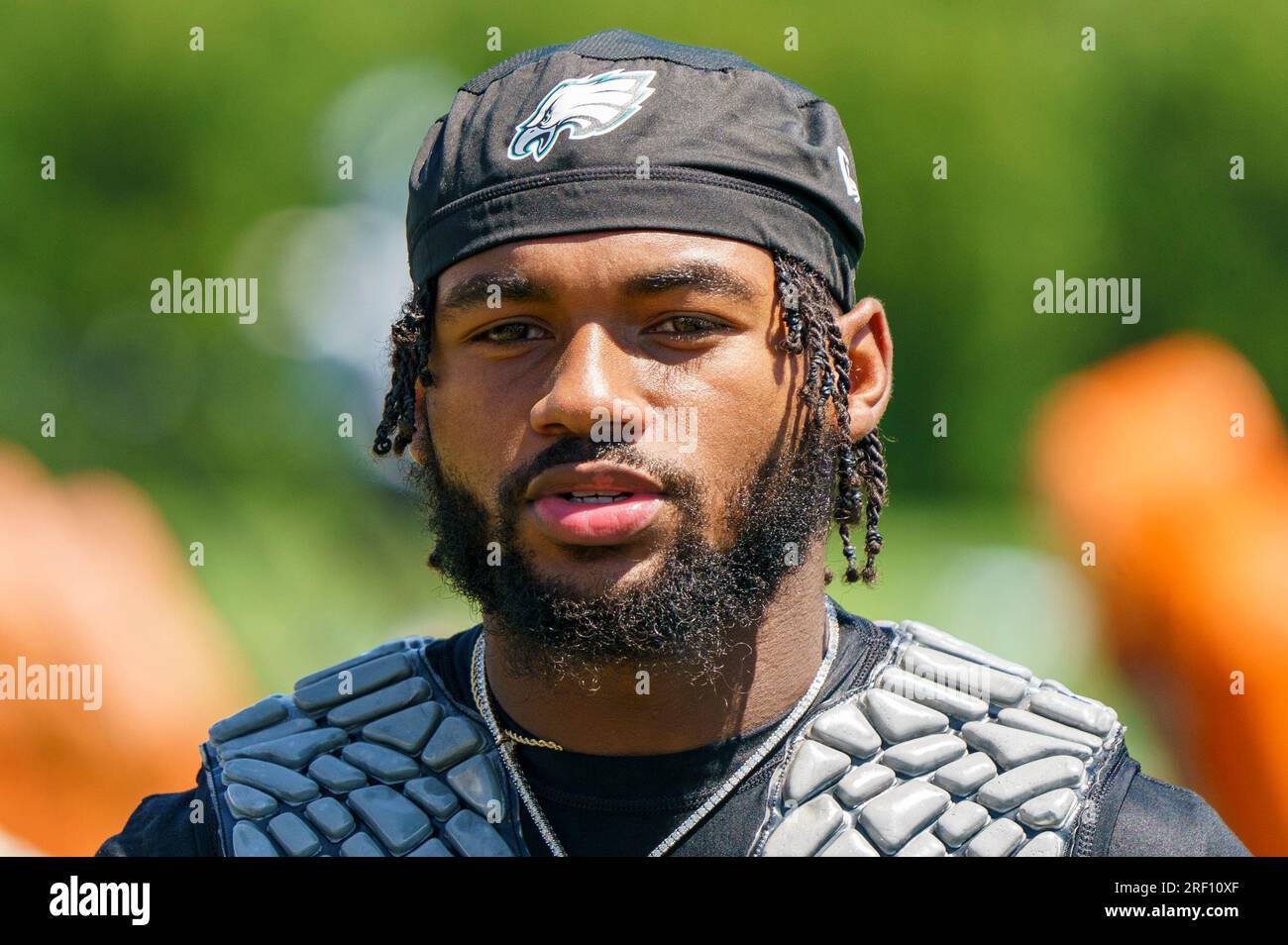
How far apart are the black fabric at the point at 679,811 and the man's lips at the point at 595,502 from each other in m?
0.44

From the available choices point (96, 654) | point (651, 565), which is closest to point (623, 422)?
point (651, 565)

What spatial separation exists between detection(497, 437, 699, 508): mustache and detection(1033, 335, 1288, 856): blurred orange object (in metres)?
2.56

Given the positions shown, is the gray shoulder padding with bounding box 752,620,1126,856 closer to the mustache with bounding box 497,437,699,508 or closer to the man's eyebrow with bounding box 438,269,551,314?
the mustache with bounding box 497,437,699,508

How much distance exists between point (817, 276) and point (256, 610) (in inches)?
108

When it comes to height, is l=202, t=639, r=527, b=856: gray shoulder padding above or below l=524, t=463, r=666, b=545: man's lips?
below

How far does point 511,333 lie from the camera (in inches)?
95.4

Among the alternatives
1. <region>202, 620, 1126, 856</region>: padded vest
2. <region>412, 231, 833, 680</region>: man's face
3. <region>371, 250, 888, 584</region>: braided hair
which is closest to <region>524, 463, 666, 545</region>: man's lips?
<region>412, 231, 833, 680</region>: man's face

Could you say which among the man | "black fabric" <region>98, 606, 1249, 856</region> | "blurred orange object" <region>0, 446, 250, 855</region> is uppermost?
the man

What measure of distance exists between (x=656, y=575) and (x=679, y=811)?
16.9 inches

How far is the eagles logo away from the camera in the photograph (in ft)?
7.98

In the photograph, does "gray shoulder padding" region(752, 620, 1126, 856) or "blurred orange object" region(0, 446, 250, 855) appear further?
"blurred orange object" region(0, 446, 250, 855)

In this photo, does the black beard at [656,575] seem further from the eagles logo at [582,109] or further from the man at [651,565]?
the eagles logo at [582,109]
